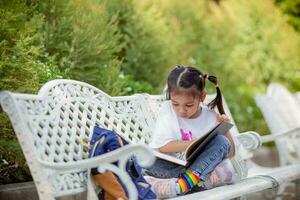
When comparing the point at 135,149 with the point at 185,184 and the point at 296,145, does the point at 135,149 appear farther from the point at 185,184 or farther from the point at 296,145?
the point at 296,145

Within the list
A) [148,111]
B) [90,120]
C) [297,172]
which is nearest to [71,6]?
[148,111]

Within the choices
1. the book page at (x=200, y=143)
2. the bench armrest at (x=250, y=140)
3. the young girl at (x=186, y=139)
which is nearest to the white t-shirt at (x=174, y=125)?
the young girl at (x=186, y=139)

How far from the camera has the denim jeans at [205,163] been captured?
4039 mm

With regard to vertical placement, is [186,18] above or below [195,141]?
above

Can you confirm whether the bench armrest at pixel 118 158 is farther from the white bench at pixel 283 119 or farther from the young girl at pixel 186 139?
the white bench at pixel 283 119

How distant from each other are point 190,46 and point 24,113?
5.62 m

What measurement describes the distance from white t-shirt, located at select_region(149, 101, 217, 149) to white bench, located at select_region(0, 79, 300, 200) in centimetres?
26

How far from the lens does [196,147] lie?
155 inches

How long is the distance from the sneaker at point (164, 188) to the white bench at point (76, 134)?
162mm

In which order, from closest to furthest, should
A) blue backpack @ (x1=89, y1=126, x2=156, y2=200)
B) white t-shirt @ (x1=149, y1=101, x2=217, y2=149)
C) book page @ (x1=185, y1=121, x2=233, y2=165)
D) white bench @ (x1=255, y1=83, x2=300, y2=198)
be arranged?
1. blue backpack @ (x1=89, y1=126, x2=156, y2=200)
2. book page @ (x1=185, y1=121, x2=233, y2=165)
3. white t-shirt @ (x1=149, y1=101, x2=217, y2=149)
4. white bench @ (x1=255, y1=83, x2=300, y2=198)

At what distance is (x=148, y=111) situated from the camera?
476 centimetres

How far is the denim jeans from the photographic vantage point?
4039 mm

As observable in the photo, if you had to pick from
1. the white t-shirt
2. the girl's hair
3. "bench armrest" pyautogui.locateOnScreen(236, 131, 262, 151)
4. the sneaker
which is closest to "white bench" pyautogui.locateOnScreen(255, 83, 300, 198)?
"bench armrest" pyautogui.locateOnScreen(236, 131, 262, 151)

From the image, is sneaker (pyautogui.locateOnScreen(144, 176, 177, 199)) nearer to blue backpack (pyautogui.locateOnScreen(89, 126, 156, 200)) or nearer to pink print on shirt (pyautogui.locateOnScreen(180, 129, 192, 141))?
blue backpack (pyautogui.locateOnScreen(89, 126, 156, 200))
